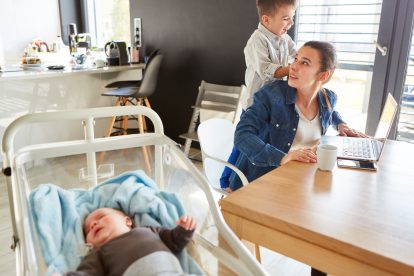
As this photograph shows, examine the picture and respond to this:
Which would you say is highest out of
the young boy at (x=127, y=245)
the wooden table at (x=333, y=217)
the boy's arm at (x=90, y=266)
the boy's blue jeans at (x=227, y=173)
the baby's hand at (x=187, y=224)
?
the wooden table at (x=333, y=217)

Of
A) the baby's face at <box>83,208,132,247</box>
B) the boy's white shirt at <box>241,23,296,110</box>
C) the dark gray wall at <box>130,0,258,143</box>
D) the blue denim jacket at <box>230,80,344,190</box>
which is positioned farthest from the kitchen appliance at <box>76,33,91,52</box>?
the baby's face at <box>83,208,132,247</box>

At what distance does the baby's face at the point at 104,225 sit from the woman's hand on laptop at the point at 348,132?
1048 millimetres

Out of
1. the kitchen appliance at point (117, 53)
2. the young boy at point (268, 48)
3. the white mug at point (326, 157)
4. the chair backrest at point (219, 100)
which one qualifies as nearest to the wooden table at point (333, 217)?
the white mug at point (326, 157)

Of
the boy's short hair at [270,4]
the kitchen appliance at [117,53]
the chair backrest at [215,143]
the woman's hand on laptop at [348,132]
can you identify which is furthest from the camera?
the kitchen appliance at [117,53]

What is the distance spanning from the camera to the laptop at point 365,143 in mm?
1312

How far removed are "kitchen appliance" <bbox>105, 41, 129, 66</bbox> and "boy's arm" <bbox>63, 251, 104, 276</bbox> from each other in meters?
3.03

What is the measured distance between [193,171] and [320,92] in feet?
2.65

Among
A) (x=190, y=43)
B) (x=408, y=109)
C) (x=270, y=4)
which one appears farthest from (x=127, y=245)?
(x=190, y=43)

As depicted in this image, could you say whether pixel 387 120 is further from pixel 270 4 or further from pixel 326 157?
pixel 270 4

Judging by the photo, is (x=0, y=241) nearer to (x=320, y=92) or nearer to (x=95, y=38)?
(x=320, y=92)

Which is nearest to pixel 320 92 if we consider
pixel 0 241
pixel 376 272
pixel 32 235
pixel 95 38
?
pixel 376 272

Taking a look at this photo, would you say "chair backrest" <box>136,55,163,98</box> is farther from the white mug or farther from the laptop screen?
the white mug

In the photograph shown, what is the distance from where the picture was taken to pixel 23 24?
441 centimetres

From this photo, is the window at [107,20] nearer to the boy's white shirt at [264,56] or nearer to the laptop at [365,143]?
the boy's white shirt at [264,56]
